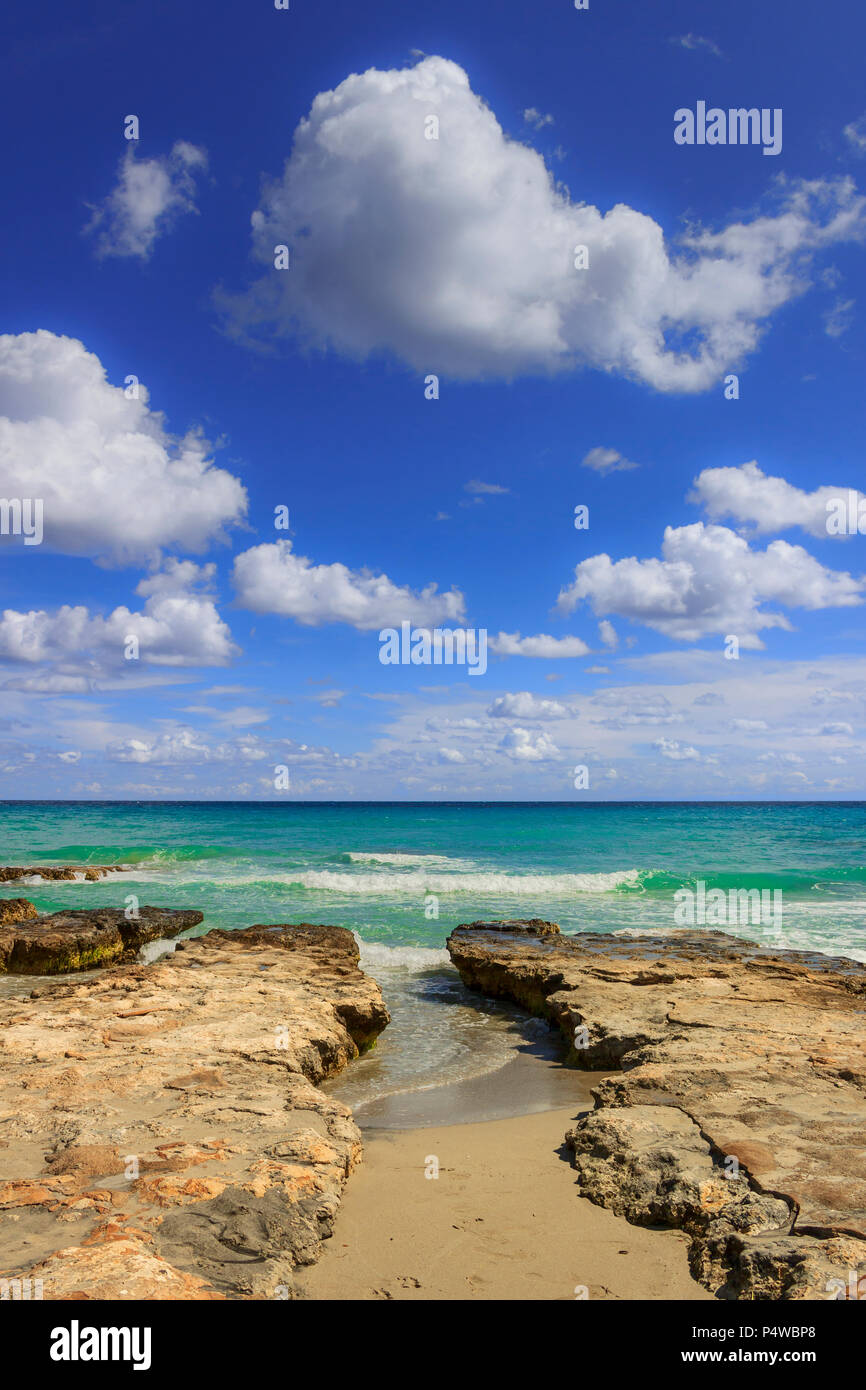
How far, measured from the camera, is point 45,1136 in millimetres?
4773

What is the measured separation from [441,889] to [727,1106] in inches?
725

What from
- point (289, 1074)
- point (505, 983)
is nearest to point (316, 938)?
point (505, 983)

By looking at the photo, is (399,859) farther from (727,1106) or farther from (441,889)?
(727,1106)

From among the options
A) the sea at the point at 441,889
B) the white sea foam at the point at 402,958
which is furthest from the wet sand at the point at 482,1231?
the white sea foam at the point at 402,958

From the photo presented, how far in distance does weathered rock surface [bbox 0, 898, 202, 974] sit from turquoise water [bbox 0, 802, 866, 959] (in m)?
2.44

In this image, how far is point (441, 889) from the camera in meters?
23.3

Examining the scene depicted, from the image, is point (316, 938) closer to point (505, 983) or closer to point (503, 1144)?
point (505, 983)

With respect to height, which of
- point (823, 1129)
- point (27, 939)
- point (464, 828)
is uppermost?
point (823, 1129)

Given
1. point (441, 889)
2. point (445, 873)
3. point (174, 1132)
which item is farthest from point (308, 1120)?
point (445, 873)

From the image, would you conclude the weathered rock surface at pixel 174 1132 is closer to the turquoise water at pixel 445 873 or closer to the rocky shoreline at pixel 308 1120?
the rocky shoreline at pixel 308 1120

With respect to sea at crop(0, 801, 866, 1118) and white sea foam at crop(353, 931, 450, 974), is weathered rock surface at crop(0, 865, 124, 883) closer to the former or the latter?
sea at crop(0, 801, 866, 1118)

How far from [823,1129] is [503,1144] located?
7.51 feet

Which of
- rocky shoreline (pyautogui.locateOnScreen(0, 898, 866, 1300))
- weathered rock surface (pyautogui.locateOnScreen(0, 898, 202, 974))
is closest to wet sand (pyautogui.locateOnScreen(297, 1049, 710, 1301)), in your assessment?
rocky shoreline (pyautogui.locateOnScreen(0, 898, 866, 1300))

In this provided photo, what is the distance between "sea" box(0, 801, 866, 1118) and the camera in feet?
31.8
